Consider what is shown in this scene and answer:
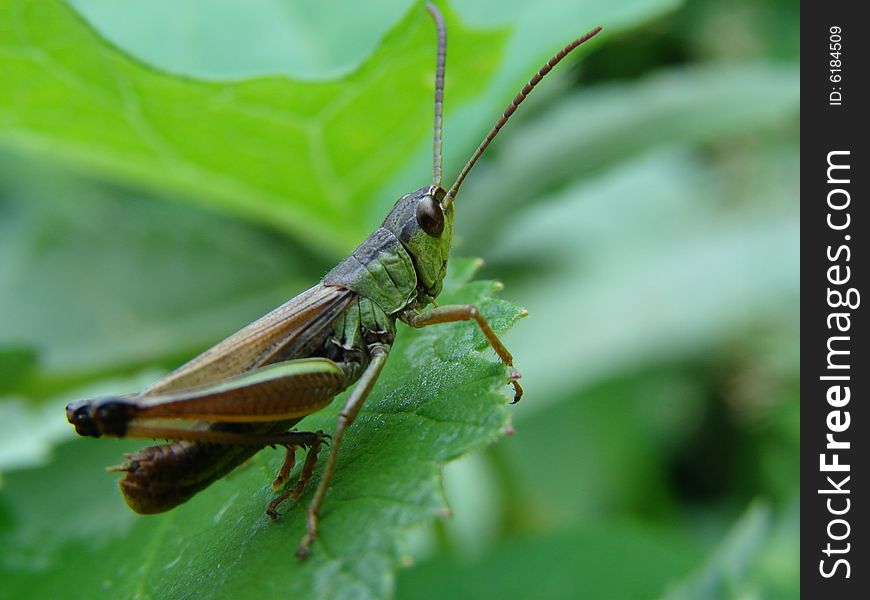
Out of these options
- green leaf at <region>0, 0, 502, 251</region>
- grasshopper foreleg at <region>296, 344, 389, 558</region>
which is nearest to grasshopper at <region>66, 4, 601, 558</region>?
grasshopper foreleg at <region>296, 344, 389, 558</region>

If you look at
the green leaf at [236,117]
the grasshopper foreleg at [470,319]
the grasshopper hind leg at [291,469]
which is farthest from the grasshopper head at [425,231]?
the grasshopper hind leg at [291,469]

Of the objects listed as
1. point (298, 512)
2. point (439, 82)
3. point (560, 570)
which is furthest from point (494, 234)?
point (298, 512)

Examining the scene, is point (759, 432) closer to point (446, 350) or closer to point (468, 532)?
point (468, 532)

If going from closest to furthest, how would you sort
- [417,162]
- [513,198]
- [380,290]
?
1. [380,290]
2. [417,162]
3. [513,198]

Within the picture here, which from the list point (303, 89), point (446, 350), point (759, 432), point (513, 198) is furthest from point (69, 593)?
point (759, 432)

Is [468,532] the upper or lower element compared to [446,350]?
lower

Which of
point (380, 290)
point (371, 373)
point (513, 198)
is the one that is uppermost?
point (513, 198)
